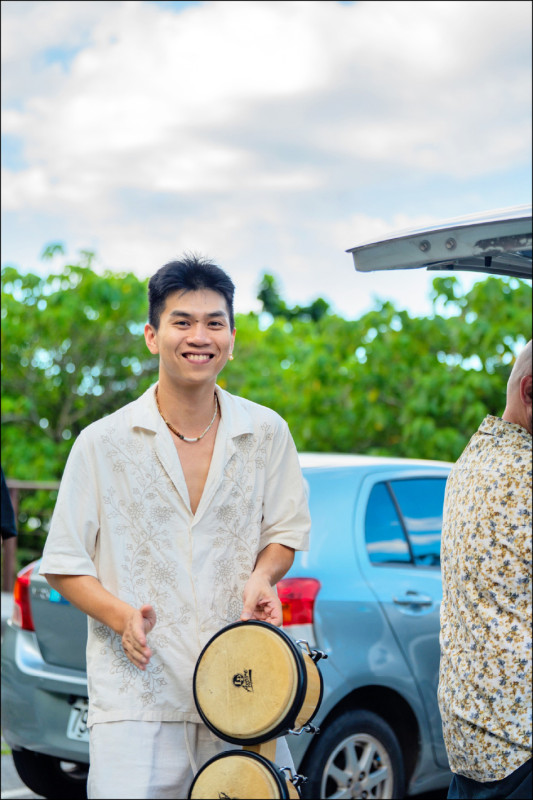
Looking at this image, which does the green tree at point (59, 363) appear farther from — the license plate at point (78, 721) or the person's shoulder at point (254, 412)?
the person's shoulder at point (254, 412)

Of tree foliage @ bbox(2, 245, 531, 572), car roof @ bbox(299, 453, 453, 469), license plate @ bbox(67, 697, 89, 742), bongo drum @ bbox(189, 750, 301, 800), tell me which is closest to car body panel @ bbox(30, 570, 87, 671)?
license plate @ bbox(67, 697, 89, 742)

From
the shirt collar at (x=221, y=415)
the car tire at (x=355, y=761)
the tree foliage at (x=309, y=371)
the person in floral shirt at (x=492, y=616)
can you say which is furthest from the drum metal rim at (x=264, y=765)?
the tree foliage at (x=309, y=371)

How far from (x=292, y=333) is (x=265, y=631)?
17378mm

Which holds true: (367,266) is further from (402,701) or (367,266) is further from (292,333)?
(292,333)

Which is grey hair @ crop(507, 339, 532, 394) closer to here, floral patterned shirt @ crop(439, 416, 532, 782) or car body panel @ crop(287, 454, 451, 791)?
floral patterned shirt @ crop(439, 416, 532, 782)

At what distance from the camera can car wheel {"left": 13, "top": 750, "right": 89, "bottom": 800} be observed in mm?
4734

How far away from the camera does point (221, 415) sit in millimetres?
2881

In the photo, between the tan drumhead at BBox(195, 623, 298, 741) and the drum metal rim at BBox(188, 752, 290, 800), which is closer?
the drum metal rim at BBox(188, 752, 290, 800)

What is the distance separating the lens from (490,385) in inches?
356

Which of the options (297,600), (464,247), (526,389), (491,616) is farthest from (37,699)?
(464,247)

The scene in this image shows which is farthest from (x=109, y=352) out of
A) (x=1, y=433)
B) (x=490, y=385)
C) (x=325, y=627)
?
(x=325, y=627)

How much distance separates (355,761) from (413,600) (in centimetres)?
74

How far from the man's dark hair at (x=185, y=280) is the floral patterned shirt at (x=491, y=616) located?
83cm

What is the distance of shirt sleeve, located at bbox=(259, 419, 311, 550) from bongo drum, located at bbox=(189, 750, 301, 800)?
625mm
